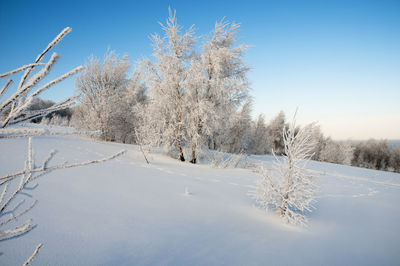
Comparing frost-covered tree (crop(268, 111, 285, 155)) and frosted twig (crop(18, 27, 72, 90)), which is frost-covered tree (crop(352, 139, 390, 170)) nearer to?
frost-covered tree (crop(268, 111, 285, 155))

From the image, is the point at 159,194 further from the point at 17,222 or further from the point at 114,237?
the point at 17,222

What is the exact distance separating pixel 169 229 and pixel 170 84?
7840 mm

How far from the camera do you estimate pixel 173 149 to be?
1014 cm

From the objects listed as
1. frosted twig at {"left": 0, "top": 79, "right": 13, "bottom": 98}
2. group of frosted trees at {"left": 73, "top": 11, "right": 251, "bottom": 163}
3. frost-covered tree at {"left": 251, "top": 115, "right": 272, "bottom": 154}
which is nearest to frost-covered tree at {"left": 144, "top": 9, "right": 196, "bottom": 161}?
group of frosted trees at {"left": 73, "top": 11, "right": 251, "bottom": 163}

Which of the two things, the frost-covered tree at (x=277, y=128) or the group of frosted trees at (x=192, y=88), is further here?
the frost-covered tree at (x=277, y=128)

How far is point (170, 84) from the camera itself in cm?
926

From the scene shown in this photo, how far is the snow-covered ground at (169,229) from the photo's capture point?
1.86 m

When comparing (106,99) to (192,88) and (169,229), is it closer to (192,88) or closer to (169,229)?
(192,88)

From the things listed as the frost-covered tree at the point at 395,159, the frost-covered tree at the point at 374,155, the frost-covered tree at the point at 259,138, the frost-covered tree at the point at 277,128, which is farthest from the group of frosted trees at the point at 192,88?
the frost-covered tree at the point at 395,159

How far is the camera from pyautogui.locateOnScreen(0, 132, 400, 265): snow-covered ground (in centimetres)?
186

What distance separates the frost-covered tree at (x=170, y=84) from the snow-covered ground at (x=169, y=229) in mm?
5314

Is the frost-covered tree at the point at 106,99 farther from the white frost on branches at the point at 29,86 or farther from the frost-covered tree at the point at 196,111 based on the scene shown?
the white frost on branches at the point at 29,86

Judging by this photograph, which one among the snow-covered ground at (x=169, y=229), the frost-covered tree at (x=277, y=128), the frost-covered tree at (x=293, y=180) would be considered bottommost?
the snow-covered ground at (x=169, y=229)

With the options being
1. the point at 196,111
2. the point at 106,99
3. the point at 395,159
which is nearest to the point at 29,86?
the point at 196,111
